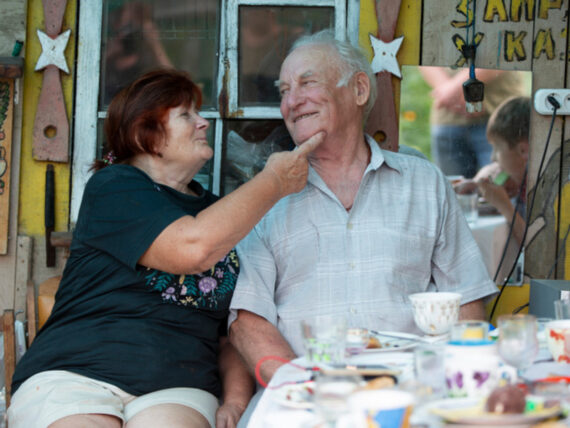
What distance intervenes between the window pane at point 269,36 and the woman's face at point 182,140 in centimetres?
63

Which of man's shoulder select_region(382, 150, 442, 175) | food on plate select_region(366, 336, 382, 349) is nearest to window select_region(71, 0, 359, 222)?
man's shoulder select_region(382, 150, 442, 175)

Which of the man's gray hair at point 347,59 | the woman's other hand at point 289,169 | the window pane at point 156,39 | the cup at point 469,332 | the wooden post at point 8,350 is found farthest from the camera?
the window pane at point 156,39

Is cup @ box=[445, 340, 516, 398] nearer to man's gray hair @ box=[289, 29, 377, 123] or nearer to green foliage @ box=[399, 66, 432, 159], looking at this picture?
man's gray hair @ box=[289, 29, 377, 123]

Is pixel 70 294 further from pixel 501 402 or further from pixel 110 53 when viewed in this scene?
pixel 501 402

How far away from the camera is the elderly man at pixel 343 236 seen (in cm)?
224

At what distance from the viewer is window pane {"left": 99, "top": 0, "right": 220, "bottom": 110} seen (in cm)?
289

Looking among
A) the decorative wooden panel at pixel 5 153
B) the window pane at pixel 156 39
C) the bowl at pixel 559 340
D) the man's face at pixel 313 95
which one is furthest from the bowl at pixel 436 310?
the decorative wooden panel at pixel 5 153

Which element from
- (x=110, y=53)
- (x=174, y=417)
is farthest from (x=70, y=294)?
(x=110, y=53)

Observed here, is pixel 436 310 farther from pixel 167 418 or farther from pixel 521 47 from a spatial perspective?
pixel 521 47

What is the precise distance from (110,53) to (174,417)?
5.28ft

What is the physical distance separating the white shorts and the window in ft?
3.56

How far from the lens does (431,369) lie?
1.20 m

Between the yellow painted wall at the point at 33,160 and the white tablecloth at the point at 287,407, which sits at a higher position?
the yellow painted wall at the point at 33,160

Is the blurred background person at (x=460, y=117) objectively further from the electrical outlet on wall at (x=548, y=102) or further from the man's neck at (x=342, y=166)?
the man's neck at (x=342, y=166)
